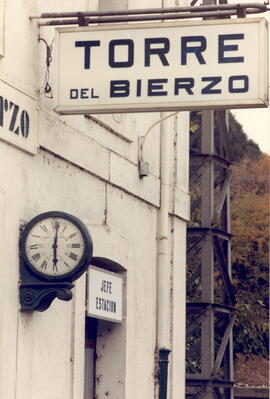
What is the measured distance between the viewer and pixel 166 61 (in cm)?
1091

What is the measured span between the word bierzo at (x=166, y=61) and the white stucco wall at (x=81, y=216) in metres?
0.60

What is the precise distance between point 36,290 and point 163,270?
368 cm

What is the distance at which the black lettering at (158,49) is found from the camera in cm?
1090

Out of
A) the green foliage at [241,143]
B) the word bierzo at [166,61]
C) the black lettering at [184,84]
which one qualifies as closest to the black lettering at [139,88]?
the word bierzo at [166,61]

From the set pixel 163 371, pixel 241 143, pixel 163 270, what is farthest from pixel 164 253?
pixel 241 143

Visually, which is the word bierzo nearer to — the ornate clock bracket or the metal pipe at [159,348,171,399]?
the ornate clock bracket

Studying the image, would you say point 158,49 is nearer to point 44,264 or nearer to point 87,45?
point 87,45

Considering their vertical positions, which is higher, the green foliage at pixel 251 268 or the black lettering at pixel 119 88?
the green foliage at pixel 251 268

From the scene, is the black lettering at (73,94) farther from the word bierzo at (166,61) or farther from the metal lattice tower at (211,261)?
the metal lattice tower at (211,261)

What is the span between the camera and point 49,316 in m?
11.5

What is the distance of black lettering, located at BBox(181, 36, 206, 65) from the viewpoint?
35.6 ft

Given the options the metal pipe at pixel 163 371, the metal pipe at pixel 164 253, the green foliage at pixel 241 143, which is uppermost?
the green foliage at pixel 241 143

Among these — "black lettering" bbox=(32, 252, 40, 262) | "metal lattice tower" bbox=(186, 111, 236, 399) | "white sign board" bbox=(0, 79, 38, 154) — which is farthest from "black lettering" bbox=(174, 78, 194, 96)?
"metal lattice tower" bbox=(186, 111, 236, 399)

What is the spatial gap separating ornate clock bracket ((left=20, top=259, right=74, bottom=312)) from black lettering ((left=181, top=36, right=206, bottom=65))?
2021mm
